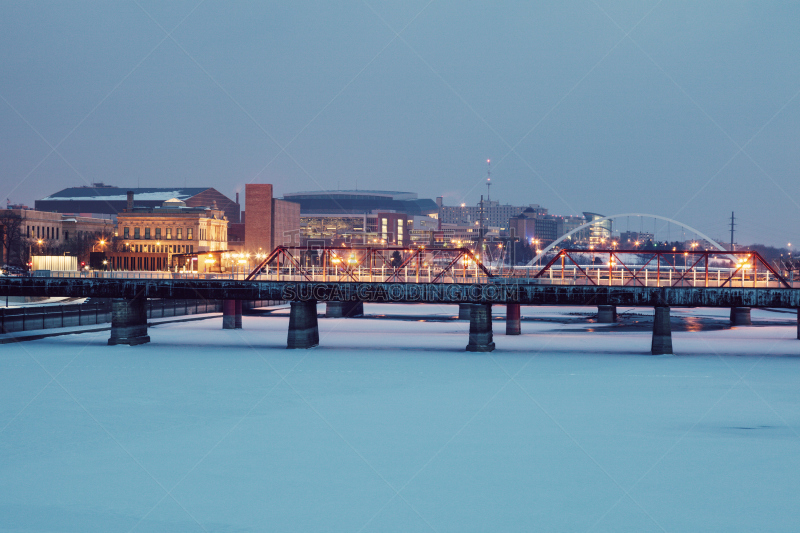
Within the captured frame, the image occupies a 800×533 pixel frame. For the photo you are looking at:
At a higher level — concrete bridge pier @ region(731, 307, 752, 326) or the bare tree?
the bare tree

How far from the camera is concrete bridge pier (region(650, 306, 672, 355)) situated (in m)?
75.9

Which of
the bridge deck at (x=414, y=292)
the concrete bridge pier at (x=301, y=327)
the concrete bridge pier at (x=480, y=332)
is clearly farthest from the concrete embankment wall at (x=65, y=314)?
the concrete bridge pier at (x=480, y=332)

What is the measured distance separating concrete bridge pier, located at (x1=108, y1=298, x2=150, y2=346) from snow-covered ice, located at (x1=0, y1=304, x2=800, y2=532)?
8.28m

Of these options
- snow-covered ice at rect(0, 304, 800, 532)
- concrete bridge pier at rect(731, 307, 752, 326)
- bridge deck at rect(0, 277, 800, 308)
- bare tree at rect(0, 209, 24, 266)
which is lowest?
snow-covered ice at rect(0, 304, 800, 532)

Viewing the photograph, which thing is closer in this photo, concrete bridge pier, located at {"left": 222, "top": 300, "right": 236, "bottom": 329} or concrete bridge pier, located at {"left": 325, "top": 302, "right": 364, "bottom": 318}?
concrete bridge pier, located at {"left": 222, "top": 300, "right": 236, "bottom": 329}

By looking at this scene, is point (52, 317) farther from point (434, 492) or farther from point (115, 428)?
point (434, 492)

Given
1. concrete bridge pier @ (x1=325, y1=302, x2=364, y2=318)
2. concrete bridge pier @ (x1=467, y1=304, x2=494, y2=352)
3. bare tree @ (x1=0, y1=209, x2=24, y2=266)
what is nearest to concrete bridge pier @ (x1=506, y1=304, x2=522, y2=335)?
concrete bridge pier @ (x1=467, y1=304, x2=494, y2=352)

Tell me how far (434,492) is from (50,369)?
40.7 meters

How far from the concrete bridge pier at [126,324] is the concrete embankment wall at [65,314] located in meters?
11.1

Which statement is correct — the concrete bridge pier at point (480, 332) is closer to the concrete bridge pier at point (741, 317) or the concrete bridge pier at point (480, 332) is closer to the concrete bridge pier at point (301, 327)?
the concrete bridge pier at point (301, 327)

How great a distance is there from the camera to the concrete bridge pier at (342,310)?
130125 millimetres

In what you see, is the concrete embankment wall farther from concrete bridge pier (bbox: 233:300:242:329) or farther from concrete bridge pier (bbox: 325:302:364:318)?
concrete bridge pier (bbox: 325:302:364:318)

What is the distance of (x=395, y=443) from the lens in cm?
3725

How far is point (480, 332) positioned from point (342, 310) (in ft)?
187
